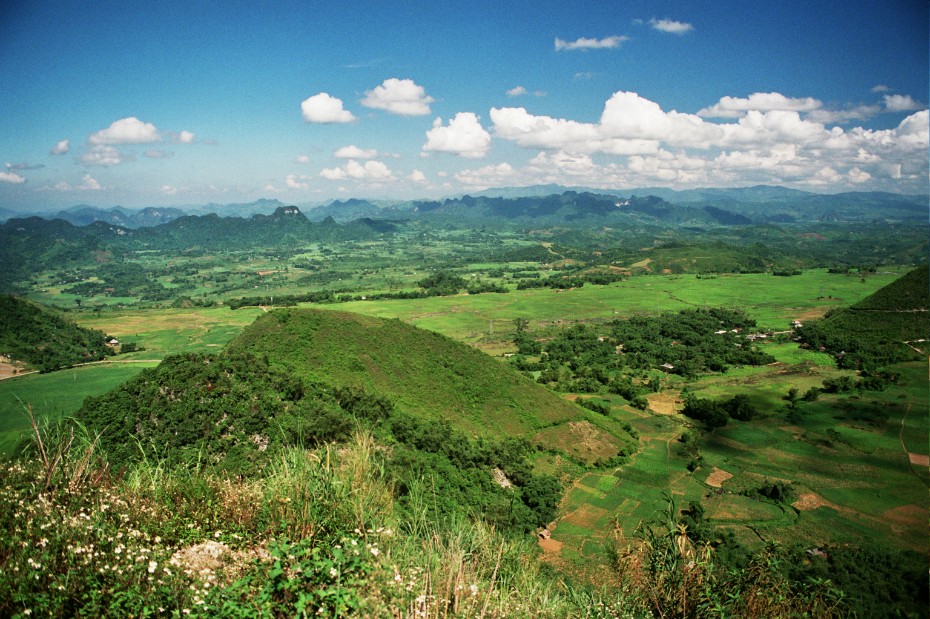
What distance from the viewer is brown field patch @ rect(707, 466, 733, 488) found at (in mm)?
33469

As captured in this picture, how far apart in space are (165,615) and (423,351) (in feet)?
118

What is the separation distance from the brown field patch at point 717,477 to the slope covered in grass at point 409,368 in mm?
10383

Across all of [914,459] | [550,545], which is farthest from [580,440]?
[914,459]

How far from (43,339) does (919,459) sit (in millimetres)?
95919

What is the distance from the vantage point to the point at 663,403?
166ft

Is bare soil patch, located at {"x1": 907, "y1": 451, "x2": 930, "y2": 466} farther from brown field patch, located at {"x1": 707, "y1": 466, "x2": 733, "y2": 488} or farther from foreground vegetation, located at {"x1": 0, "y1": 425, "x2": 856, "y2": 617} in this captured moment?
foreground vegetation, located at {"x1": 0, "y1": 425, "x2": 856, "y2": 617}

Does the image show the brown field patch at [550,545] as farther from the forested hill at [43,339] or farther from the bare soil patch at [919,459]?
the forested hill at [43,339]

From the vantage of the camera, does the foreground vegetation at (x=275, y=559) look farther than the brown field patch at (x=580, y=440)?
No

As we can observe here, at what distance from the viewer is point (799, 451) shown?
3806 cm

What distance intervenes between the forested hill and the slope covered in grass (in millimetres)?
38996

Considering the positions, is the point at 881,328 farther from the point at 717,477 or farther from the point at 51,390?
the point at 51,390

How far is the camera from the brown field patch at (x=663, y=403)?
158 feet

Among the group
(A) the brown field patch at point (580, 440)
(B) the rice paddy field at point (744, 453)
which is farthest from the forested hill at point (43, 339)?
(A) the brown field patch at point (580, 440)

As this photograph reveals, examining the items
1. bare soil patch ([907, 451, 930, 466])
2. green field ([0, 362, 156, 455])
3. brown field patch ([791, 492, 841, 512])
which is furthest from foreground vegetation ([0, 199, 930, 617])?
green field ([0, 362, 156, 455])
